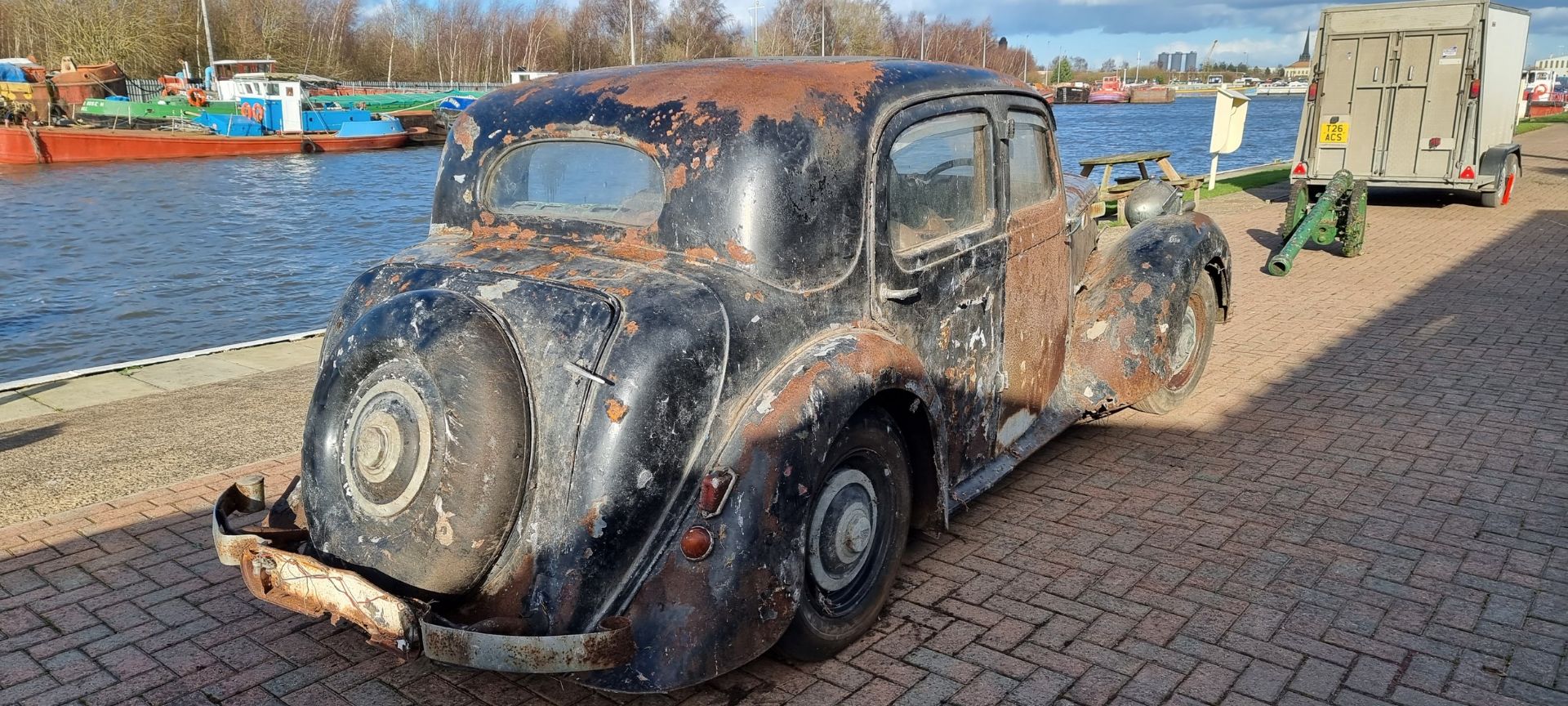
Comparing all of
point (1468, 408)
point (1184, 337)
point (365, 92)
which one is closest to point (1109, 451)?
point (1184, 337)

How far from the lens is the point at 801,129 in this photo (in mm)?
3137

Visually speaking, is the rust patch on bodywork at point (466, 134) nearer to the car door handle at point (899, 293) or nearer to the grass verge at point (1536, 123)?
the car door handle at point (899, 293)

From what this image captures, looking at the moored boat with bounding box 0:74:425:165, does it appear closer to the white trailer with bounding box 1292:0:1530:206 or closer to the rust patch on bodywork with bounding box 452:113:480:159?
the white trailer with bounding box 1292:0:1530:206

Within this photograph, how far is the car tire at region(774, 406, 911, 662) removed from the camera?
3057mm

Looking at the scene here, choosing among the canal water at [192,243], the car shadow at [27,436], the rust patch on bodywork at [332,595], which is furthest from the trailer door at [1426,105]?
the car shadow at [27,436]

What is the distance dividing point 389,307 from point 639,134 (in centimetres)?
92

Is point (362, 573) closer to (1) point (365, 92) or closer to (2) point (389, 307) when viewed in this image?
(2) point (389, 307)

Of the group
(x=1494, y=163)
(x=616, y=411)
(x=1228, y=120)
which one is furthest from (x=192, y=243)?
(x=1494, y=163)

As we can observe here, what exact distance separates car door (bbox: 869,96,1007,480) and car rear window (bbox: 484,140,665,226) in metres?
0.75

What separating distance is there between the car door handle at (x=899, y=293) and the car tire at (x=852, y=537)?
1.26 ft

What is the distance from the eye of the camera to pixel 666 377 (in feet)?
8.80

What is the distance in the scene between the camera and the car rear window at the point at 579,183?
128 inches

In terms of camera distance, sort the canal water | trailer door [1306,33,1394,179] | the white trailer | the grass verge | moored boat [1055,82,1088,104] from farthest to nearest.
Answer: moored boat [1055,82,1088,104] → the grass verge → trailer door [1306,33,1394,179] → the white trailer → the canal water

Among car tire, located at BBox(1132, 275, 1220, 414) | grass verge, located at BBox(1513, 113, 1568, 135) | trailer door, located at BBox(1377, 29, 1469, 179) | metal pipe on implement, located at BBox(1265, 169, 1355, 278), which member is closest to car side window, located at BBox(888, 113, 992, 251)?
car tire, located at BBox(1132, 275, 1220, 414)
